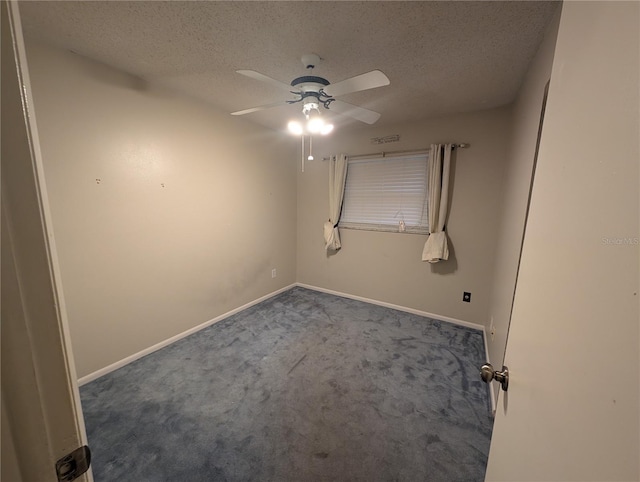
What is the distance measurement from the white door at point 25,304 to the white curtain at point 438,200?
9.86 feet

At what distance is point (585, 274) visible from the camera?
42 cm

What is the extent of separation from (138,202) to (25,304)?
2.10 metres

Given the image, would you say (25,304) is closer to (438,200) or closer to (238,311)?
(238,311)

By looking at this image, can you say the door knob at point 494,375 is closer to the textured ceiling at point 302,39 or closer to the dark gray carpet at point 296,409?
the dark gray carpet at point 296,409

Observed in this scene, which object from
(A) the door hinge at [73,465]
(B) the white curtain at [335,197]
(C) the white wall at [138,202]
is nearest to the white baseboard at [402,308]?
(B) the white curtain at [335,197]

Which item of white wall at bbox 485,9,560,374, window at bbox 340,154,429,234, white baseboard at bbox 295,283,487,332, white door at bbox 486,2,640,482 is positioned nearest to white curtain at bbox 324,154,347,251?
window at bbox 340,154,429,234

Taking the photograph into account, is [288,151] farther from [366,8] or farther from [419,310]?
[419,310]

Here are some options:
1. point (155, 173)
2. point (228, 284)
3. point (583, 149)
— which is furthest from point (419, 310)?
point (155, 173)

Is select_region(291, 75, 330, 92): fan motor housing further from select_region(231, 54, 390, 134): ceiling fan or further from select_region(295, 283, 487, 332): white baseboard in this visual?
select_region(295, 283, 487, 332): white baseboard

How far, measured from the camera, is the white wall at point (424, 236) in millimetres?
2629

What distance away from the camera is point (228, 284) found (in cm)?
300

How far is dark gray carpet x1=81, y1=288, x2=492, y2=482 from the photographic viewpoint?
1339 millimetres

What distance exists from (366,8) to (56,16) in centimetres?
169

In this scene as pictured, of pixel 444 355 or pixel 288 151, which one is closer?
pixel 444 355
